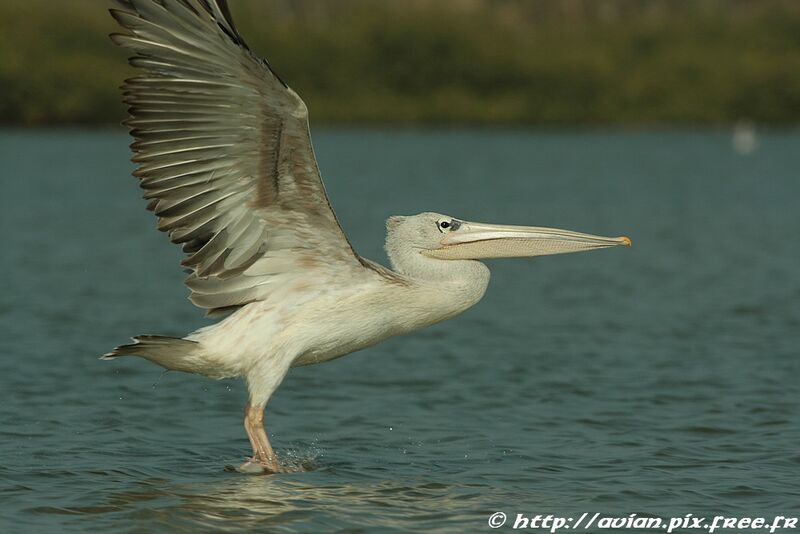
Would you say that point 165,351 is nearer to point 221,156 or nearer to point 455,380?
point 221,156

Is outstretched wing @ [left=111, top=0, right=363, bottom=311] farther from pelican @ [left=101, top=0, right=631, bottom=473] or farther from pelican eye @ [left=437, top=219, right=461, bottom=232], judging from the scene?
pelican eye @ [left=437, top=219, right=461, bottom=232]

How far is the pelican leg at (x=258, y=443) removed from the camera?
287 inches

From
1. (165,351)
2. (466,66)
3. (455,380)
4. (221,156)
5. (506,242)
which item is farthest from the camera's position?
(466,66)

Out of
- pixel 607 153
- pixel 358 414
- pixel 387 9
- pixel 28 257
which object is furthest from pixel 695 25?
pixel 358 414

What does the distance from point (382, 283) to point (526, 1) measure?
89368 millimetres

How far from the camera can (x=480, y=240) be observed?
7.54m

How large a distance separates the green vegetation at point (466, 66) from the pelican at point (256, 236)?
54515 millimetres

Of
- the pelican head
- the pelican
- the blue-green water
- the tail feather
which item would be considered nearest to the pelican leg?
the pelican

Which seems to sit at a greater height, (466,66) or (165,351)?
(466,66)

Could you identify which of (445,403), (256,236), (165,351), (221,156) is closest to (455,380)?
(445,403)

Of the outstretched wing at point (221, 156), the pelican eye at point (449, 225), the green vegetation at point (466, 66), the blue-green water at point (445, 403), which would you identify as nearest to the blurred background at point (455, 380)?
the blue-green water at point (445, 403)

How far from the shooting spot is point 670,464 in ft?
25.7

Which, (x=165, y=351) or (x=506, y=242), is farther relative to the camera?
(x=506, y=242)

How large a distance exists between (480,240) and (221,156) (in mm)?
1468
